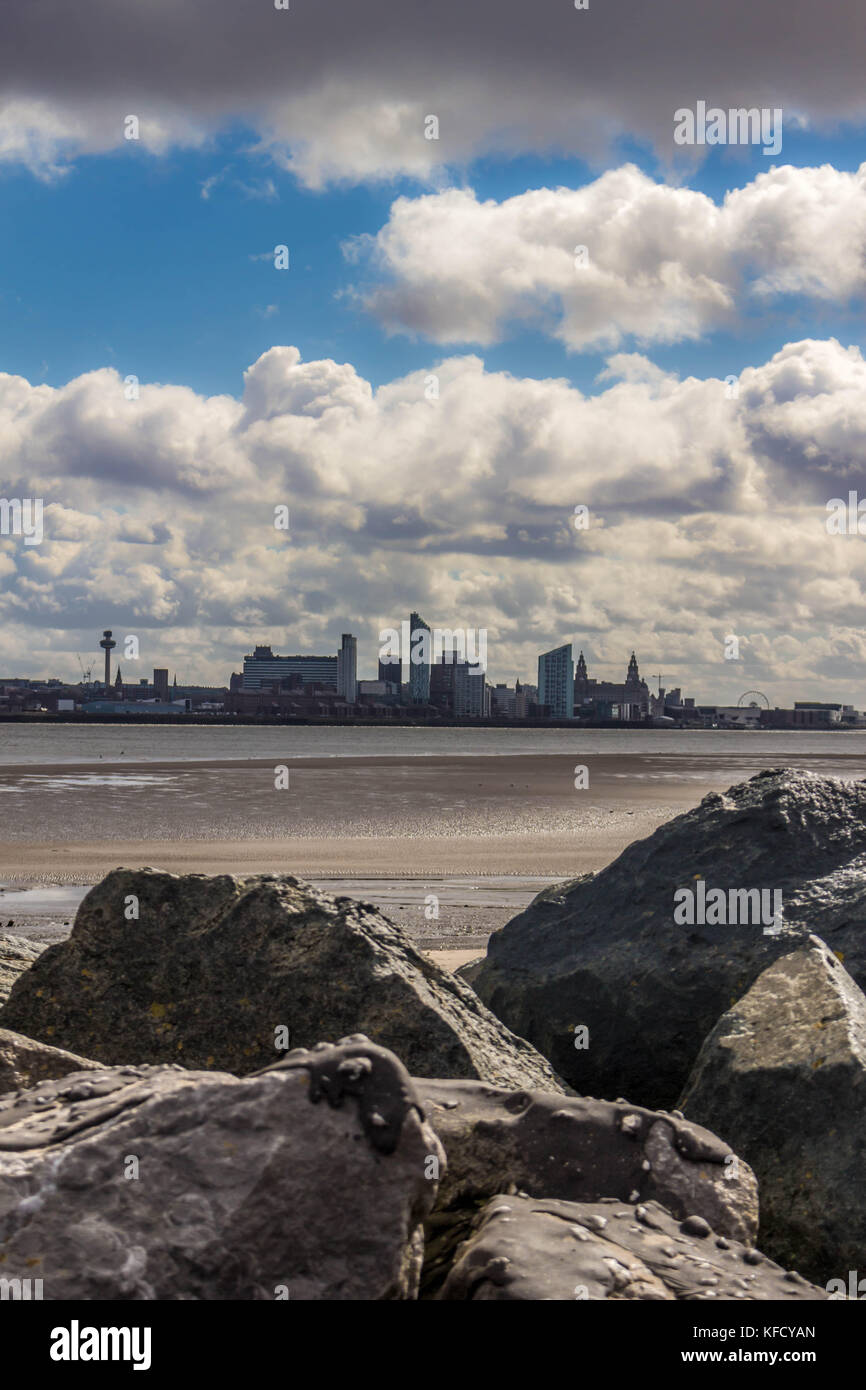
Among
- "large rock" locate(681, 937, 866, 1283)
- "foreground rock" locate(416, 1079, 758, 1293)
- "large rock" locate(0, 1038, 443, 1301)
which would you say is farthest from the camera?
"large rock" locate(681, 937, 866, 1283)

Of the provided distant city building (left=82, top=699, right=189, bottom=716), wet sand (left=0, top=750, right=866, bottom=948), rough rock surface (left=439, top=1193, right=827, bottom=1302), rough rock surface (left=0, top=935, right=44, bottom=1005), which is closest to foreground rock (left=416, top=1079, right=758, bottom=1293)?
rough rock surface (left=439, top=1193, right=827, bottom=1302)

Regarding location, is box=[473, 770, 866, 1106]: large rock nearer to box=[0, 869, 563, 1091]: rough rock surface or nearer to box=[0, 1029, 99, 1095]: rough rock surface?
box=[0, 869, 563, 1091]: rough rock surface

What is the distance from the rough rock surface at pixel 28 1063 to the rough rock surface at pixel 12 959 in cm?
147

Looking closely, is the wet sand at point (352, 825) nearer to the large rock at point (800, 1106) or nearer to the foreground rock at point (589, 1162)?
the large rock at point (800, 1106)

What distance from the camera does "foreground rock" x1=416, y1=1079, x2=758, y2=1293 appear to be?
3.38 m

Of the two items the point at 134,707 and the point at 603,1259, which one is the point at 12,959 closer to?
the point at 603,1259

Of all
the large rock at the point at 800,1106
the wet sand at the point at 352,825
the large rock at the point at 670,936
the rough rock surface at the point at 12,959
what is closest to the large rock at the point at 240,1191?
the large rock at the point at 800,1106

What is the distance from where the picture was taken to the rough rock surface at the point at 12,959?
222 inches

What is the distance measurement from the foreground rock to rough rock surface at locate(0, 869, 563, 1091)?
929mm

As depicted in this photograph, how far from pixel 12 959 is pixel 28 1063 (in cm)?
246

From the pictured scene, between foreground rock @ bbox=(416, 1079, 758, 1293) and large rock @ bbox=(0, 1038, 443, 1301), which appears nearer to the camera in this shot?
large rock @ bbox=(0, 1038, 443, 1301)

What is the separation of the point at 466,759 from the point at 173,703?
146m

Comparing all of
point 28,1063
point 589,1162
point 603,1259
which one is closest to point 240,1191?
point 603,1259

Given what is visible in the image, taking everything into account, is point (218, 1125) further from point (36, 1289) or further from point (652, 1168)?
point (652, 1168)
